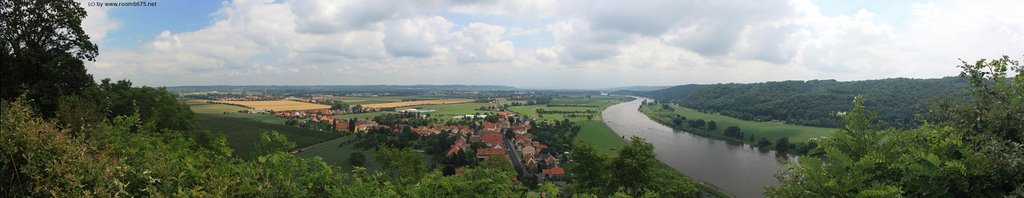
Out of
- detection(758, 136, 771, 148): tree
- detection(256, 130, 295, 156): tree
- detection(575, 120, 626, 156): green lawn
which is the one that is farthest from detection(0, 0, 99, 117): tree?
detection(758, 136, 771, 148): tree

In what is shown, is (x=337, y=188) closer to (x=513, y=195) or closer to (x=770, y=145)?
(x=513, y=195)

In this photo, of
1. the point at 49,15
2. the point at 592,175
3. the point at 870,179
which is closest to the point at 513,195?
the point at 870,179

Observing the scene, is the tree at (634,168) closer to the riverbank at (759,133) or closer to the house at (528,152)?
the house at (528,152)

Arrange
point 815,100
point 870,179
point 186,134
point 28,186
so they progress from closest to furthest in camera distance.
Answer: point 28,186, point 870,179, point 186,134, point 815,100

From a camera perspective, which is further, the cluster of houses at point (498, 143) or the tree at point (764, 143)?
the tree at point (764, 143)

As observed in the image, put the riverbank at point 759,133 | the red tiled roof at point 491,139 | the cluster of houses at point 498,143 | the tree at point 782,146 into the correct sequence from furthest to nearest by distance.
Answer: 1. the red tiled roof at point 491,139
2. the riverbank at point 759,133
3. the tree at point 782,146
4. the cluster of houses at point 498,143

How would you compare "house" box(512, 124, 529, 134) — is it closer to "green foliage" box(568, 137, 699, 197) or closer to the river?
the river

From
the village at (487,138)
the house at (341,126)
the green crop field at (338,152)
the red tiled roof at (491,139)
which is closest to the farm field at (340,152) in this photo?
the green crop field at (338,152)

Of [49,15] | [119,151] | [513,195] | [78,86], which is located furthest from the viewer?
[78,86]
